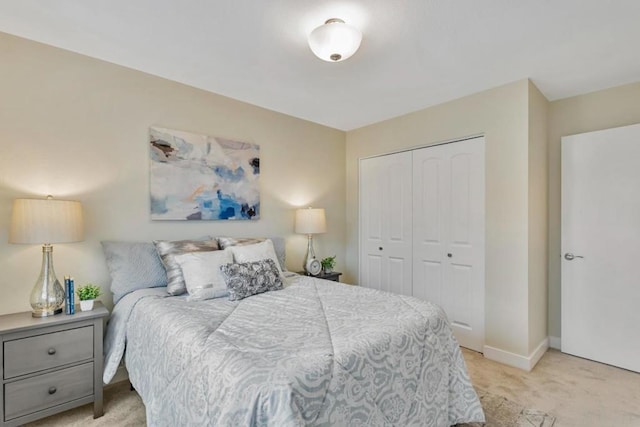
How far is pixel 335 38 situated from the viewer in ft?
5.87

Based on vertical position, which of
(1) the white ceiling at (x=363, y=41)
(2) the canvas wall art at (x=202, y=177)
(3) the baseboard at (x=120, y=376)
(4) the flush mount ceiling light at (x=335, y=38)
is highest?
(1) the white ceiling at (x=363, y=41)

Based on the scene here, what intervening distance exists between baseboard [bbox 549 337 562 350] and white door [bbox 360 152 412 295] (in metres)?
1.38

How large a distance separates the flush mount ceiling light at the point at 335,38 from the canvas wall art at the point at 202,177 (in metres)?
1.44

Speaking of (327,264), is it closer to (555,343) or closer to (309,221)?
(309,221)

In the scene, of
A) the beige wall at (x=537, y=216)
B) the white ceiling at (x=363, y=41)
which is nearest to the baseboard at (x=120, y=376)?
the white ceiling at (x=363, y=41)

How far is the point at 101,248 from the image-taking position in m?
2.30

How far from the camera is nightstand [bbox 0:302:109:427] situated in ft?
5.62

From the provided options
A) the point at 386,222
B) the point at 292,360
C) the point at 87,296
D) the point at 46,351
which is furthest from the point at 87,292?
the point at 386,222

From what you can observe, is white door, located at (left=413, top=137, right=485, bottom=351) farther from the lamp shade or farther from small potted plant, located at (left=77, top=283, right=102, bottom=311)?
small potted plant, located at (left=77, top=283, right=102, bottom=311)

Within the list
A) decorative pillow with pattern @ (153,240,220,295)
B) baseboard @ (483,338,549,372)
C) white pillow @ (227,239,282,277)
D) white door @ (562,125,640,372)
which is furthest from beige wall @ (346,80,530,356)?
decorative pillow with pattern @ (153,240,220,295)

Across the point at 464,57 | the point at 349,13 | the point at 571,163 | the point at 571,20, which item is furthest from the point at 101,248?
the point at 571,163

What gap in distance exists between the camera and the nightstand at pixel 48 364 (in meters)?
1.71

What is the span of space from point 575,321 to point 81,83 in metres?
4.52

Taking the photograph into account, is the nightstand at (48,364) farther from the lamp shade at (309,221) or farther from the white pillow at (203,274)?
the lamp shade at (309,221)
